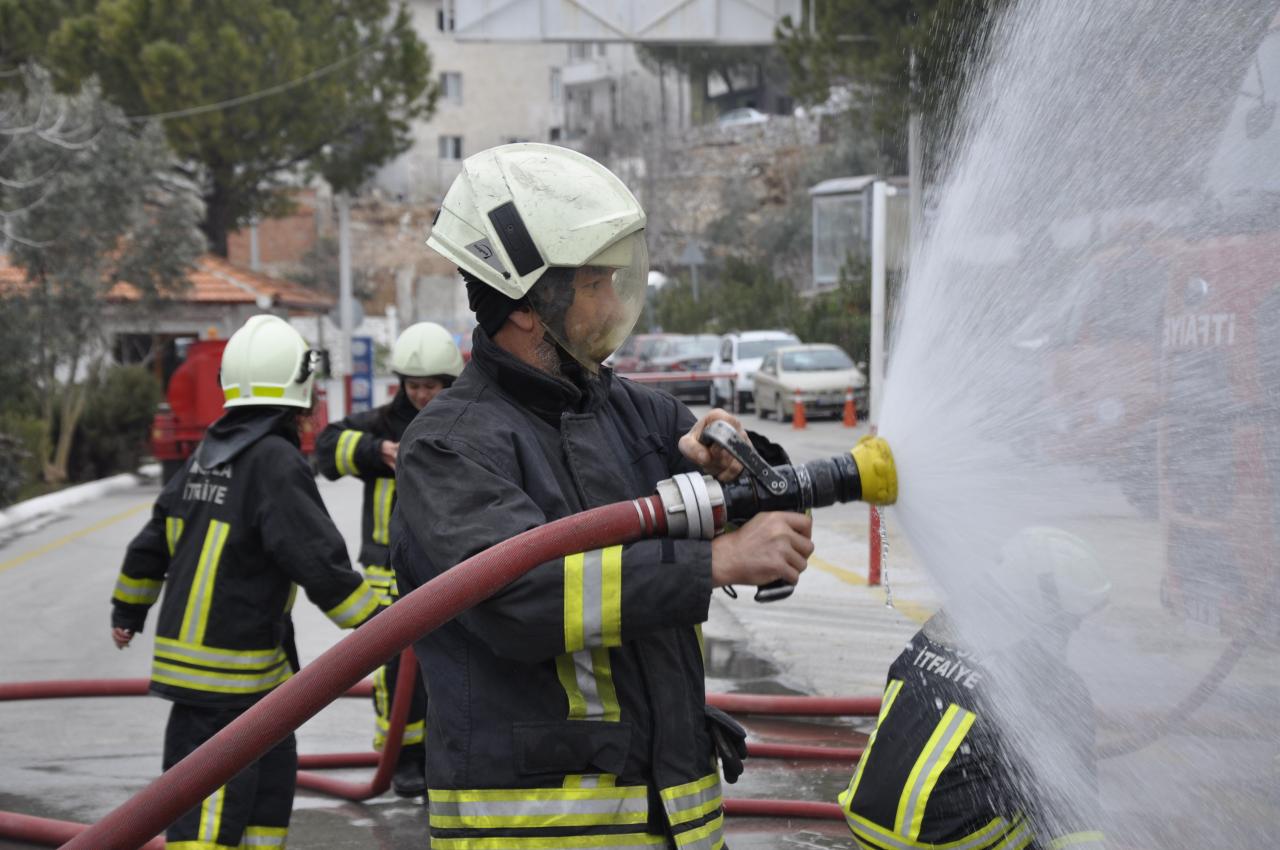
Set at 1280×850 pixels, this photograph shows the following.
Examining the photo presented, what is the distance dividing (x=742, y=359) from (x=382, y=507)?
24060 millimetres

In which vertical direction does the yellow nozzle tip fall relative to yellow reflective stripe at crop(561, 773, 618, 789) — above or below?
above

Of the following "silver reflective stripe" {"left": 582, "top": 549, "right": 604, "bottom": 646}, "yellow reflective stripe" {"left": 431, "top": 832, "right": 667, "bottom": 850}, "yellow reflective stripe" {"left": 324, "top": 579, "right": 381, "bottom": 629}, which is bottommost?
"yellow reflective stripe" {"left": 324, "top": 579, "right": 381, "bottom": 629}

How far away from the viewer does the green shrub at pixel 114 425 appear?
20703mm

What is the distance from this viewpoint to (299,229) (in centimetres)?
5975

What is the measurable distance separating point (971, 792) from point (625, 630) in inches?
45.1

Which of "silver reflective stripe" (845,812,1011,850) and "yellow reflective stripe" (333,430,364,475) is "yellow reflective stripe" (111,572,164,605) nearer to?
"yellow reflective stripe" (333,430,364,475)

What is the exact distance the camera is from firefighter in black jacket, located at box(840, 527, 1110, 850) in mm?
2656

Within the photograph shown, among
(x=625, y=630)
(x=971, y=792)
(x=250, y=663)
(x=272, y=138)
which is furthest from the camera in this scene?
(x=272, y=138)

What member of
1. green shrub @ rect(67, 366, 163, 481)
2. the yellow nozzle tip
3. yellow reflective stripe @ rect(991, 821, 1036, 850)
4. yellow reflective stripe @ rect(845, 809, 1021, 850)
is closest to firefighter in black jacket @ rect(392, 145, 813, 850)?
the yellow nozzle tip

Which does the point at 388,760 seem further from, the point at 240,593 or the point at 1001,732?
the point at 1001,732

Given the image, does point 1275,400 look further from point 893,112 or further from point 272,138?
point 272,138

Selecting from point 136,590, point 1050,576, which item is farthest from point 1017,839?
point 136,590

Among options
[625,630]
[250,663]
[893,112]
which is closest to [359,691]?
[250,663]

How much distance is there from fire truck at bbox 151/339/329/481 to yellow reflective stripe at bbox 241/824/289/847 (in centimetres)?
1161
